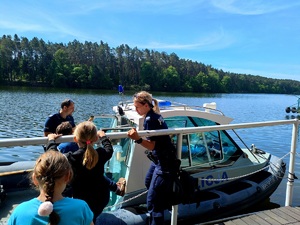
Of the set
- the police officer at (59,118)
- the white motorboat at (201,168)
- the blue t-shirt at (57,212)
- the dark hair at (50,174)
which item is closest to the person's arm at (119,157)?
the white motorboat at (201,168)

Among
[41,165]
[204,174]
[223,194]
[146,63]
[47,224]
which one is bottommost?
[223,194]

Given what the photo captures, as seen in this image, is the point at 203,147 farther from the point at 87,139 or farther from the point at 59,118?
the point at 87,139

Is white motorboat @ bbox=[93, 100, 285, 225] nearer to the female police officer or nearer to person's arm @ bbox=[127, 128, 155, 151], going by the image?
the female police officer

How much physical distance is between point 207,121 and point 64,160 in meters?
4.40

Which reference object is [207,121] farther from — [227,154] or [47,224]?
[47,224]

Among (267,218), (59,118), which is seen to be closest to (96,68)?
(59,118)

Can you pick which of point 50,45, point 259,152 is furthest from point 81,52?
point 259,152

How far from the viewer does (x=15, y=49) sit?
8950cm

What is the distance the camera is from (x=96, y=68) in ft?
319

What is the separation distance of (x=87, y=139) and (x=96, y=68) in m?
97.3

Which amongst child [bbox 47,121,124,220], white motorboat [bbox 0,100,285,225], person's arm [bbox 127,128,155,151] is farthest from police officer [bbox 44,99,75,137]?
person's arm [bbox 127,128,155,151]

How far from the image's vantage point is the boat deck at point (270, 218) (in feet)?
12.9

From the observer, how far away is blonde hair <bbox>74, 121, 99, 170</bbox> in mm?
2689

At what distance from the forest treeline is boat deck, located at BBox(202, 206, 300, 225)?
3369 inches
